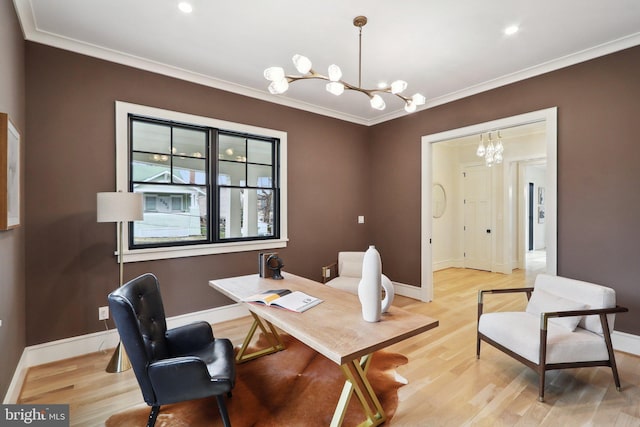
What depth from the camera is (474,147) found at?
651 centimetres

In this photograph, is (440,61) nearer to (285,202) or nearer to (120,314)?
(285,202)

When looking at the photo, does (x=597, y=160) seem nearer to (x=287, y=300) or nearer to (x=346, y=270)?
(x=346, y=270)

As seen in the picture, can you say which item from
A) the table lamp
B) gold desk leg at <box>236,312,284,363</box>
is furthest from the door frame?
the table lamp

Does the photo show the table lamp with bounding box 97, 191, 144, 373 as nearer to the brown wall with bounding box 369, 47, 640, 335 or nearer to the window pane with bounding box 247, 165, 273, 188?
the window pane with bounding box 247, 165, 273, 188

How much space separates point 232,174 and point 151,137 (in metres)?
0.94

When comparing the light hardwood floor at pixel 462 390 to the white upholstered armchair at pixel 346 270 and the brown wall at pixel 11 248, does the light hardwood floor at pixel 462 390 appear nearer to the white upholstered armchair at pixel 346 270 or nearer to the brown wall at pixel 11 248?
the brown wall at pixel 11 248

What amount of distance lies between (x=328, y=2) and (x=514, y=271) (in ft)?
20.6

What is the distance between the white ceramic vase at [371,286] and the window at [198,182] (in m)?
2.32

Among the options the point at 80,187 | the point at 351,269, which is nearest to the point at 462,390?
the point at 351,269

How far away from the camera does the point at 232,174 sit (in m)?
3.75

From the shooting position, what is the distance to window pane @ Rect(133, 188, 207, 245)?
3195mm

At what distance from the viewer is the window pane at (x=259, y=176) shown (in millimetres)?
3906

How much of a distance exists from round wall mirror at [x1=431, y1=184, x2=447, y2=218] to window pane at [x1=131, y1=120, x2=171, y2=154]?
5.15 m

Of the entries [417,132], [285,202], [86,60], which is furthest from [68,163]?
[417,132]
